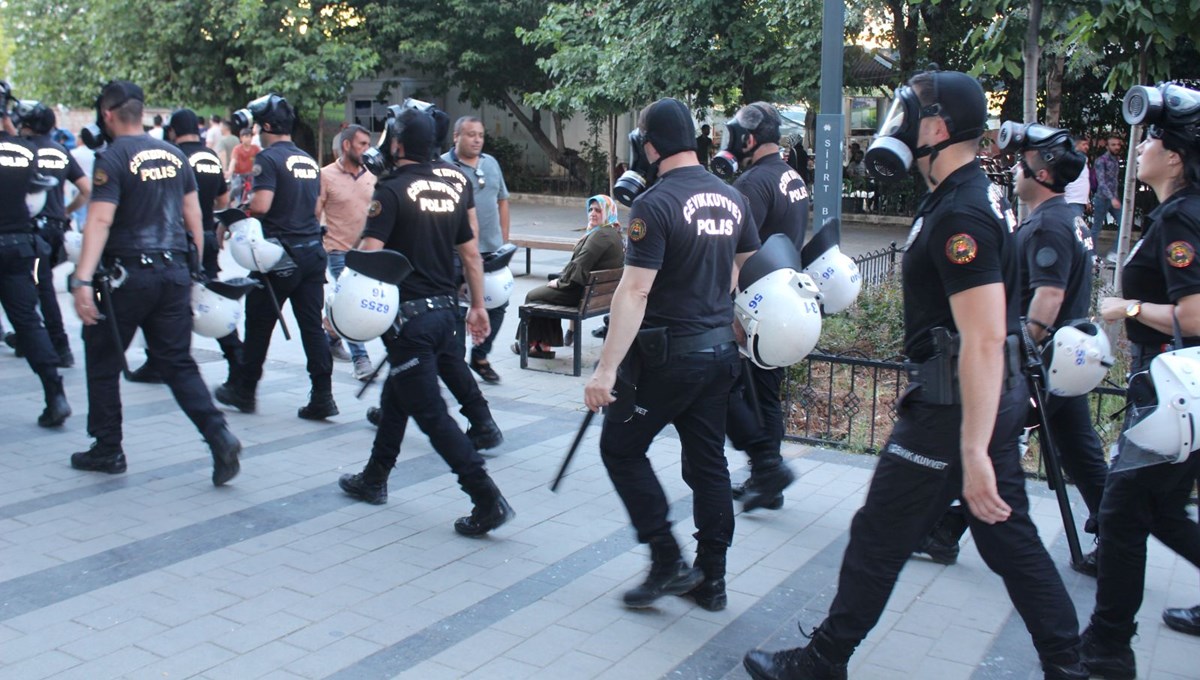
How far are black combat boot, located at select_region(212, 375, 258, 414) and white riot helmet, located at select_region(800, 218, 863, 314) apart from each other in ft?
12.5

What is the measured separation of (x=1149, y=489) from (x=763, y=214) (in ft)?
7.18

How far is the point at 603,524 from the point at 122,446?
2.95 m

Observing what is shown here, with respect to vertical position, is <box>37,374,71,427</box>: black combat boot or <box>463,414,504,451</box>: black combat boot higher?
<box>37,374,71,427</box>: black combat boot

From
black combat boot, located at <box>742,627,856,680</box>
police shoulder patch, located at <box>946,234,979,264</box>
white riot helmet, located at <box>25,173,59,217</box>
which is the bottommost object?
black combat boot, located at <box>742,627,856,680</box>

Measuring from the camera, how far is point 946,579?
4.66 meters

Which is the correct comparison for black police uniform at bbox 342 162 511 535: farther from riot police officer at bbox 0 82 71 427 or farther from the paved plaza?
riot police officer at bbox 0 82 71 427

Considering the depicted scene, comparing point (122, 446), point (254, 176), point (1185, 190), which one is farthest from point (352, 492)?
point (1185, 190)

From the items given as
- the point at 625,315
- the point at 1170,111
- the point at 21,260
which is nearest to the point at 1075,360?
the point at 1170,111

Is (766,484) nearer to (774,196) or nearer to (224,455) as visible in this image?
(774,196)

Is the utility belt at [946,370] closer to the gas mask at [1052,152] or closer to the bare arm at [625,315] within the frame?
the bare arm at [625,315]

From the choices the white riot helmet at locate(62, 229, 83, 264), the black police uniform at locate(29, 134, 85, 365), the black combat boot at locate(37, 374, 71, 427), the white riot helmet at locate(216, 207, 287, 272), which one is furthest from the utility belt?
the white riot helmet at locate(62, 229, 83, 264)

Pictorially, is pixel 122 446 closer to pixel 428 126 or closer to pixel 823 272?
pixel 428 126

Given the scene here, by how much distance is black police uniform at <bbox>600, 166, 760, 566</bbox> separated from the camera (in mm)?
3980

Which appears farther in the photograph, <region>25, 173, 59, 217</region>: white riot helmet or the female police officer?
<region>25, 173, 59, 217</region>: white riot helmet
